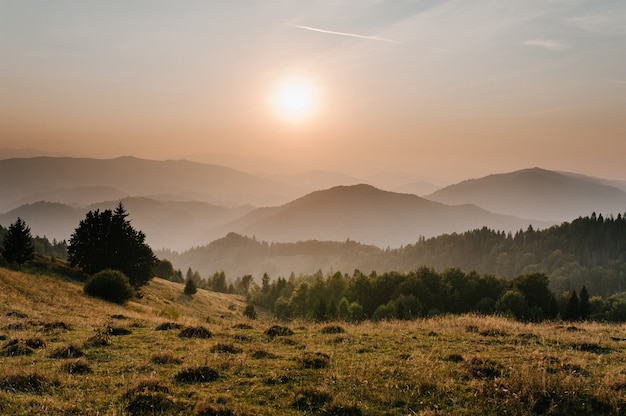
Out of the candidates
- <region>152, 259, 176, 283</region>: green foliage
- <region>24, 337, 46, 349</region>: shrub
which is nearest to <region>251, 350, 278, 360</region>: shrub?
<region>24, 337, 46, 349</region>: shrub

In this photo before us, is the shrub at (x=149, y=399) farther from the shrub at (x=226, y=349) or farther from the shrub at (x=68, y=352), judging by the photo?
the shrub at (x=68, y=352)

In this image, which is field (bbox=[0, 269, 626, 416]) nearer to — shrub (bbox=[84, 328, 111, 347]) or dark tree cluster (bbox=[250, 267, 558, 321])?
shrub (bbox=[84, 328, 111, 347])

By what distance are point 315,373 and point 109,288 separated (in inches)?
1728

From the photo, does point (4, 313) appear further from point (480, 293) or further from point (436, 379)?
point (480, 293)

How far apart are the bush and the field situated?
28626 millimetres

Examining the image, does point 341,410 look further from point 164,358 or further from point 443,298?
point 443,298

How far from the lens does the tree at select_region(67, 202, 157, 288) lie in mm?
69375

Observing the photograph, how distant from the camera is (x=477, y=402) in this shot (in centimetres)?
1072

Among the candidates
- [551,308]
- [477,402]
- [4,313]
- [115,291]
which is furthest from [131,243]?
[551,308]

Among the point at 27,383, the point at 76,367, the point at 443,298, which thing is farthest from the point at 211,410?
the point at 443,298

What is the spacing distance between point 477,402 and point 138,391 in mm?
9190

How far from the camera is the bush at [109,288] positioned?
160 ft

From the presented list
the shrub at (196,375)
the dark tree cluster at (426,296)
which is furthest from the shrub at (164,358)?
the dark tree cluster at (426,296)

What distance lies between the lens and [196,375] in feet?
42.8
